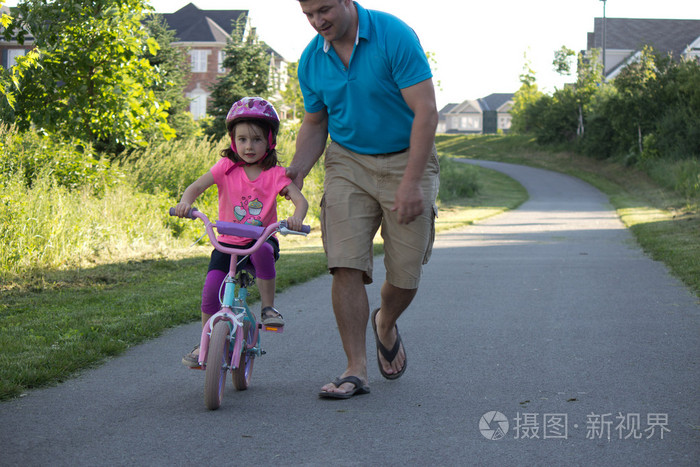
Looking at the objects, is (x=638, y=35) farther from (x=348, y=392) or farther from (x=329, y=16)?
(x=348, y=392)

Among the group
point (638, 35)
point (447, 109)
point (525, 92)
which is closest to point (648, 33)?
point (638, 35)

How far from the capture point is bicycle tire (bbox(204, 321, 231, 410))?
4312 millimetres

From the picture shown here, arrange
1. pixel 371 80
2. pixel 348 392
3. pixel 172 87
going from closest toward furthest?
pixel 371 80, pixel 348 392, pixel 172 87

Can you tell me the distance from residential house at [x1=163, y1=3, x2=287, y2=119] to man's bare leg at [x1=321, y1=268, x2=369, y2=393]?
53.6 metres

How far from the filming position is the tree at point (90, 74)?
1148 centimetres

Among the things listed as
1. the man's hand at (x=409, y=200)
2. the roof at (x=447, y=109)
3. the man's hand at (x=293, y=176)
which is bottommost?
the man's hand at (x=409, y=200)

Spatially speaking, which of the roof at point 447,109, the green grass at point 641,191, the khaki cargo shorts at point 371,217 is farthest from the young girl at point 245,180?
the roof at point 447,109

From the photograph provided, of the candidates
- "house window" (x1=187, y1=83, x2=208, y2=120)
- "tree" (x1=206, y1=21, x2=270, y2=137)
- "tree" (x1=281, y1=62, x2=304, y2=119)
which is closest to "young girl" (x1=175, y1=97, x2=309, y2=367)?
"tree" (x1=206, y1=21, x2=270, y2=137)

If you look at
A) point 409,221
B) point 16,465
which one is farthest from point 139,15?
point 16,465

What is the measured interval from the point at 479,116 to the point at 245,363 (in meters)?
163

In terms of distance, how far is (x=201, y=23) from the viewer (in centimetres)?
5931

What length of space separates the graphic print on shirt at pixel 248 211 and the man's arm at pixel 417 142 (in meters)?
0.81

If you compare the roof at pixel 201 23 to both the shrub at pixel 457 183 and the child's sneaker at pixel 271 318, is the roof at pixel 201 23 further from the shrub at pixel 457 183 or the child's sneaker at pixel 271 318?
the child's sneaker at pixel 271 318

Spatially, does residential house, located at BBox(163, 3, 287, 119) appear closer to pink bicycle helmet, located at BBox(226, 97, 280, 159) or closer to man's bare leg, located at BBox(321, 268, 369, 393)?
pink bicycle helmet, located at BBox(226, 97, 280, 159)
